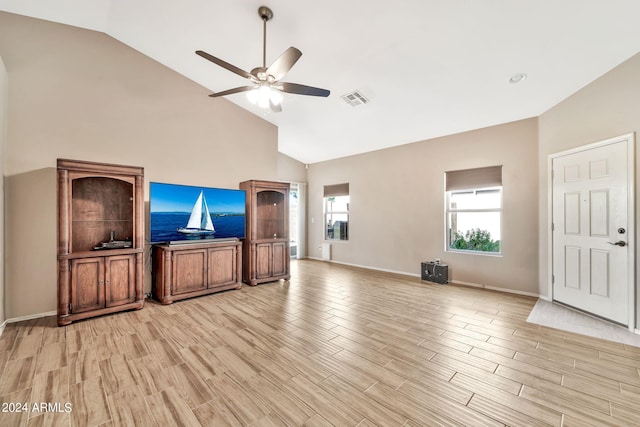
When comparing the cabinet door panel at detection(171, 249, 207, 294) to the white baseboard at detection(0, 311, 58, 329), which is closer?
the white baseboard at detection(0, 311, 58, 329)

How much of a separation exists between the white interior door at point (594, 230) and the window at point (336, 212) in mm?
4124

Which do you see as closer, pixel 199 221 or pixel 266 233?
pixel 199 221

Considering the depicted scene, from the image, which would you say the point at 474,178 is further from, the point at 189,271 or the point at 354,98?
the point at 189,271

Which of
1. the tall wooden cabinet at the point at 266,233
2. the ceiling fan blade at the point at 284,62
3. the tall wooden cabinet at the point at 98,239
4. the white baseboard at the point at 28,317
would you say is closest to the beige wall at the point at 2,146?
the white baseboard at the point at 28,317

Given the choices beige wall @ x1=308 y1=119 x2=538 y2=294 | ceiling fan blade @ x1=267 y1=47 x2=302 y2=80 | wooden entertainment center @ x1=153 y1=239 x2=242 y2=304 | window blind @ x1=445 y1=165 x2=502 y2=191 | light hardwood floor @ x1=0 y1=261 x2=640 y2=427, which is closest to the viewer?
light hardwood floor @ x1=0 y1=261 x2=640 y2=427

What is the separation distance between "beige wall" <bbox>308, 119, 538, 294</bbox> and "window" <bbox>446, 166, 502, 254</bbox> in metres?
0.14

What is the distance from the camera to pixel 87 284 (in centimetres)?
320

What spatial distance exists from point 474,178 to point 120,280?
227 inches

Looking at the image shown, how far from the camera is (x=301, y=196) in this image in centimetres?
771

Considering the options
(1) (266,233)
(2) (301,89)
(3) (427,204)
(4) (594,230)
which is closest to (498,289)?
(4) (594,230)

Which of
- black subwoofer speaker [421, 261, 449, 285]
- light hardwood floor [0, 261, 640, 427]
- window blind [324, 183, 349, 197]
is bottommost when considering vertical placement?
light hardwood floor [0, 261, 640, 427]

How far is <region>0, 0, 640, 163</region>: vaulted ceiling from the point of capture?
8.63ft

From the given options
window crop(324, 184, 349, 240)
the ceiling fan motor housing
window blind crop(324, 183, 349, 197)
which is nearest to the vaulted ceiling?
the ceiling fan motor housing

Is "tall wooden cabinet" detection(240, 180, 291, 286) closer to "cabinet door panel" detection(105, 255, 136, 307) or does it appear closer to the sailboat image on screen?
the sailboat image on screen
